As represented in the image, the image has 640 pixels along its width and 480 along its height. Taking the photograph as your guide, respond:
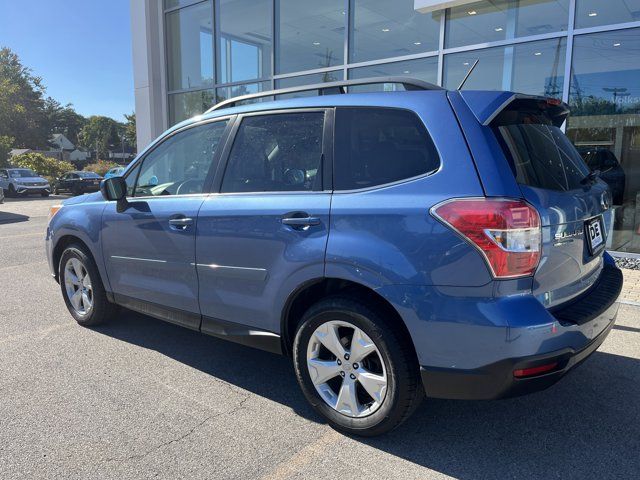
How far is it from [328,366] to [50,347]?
2.61m

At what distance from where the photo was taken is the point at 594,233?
110 inches

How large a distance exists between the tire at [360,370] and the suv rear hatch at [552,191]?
732mm

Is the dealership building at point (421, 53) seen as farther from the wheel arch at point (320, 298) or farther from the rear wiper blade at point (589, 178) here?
the wheel arch at point (320, 298)

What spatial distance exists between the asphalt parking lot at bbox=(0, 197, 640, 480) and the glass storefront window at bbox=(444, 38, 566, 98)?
5.03 m

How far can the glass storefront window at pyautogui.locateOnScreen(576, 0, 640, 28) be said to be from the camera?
22.6 feet

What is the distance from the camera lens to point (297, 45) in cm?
1125

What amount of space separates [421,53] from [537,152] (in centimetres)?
717

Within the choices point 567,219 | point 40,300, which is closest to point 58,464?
point 567,219

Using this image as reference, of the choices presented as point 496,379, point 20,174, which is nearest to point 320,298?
point 496,379

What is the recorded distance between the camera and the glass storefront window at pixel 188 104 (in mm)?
13352

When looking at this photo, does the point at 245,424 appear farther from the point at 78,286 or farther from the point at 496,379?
the point at 78,286

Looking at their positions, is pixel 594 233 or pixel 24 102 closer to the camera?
pixel 594 233

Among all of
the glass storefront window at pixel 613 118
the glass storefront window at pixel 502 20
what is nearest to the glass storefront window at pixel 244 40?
the glass storefront window at pixel 502 20

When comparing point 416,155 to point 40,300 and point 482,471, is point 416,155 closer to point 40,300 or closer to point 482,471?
point 482,471
